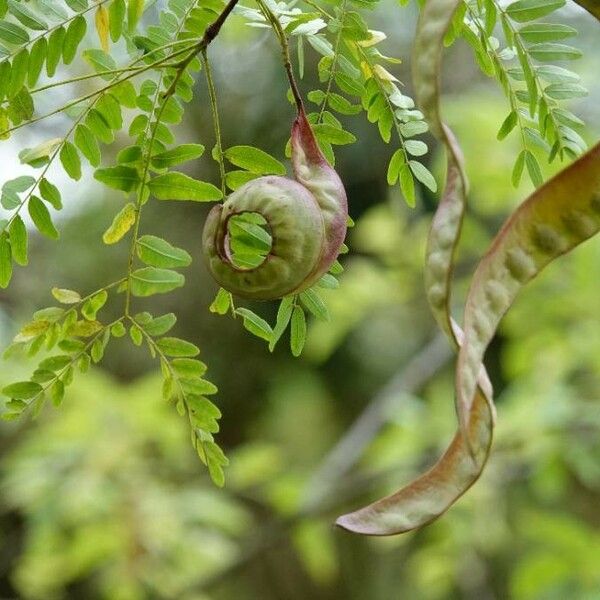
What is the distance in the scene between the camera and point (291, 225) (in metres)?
0.39

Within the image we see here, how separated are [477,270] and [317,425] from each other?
322cm

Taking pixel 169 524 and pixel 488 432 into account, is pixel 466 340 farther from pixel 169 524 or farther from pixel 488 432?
pixel 169 524

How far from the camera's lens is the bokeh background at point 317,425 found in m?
2.13

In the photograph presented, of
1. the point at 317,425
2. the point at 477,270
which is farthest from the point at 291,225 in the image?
the point at 317,425

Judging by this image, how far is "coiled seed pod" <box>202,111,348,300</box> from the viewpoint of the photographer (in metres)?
0.39

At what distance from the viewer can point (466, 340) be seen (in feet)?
1.04

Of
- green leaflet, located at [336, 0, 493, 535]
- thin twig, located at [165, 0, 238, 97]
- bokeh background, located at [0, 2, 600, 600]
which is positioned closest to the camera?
green leaflet, located at [336, 0, 493, 535]

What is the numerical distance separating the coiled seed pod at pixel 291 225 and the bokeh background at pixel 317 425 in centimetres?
136

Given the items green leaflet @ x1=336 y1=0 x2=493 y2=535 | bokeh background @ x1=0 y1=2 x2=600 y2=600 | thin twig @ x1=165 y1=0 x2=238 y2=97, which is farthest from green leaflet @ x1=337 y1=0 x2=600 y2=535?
bokeh background @ x1=0 y1=2 x2=600 y2=600

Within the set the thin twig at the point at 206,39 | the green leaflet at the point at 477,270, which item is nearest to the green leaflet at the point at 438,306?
the green leaflet at the point at 477,270

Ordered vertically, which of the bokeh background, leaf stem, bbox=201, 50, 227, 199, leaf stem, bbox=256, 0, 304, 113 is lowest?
the bokeh background

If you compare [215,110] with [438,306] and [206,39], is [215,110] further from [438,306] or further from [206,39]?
[438,306]

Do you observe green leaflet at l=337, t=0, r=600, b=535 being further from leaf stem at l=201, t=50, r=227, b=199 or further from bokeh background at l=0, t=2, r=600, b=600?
bokeh background at l=0, t=2, r=600, b=600

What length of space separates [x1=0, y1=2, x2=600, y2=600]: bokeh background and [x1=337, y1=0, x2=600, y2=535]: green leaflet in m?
1.42
